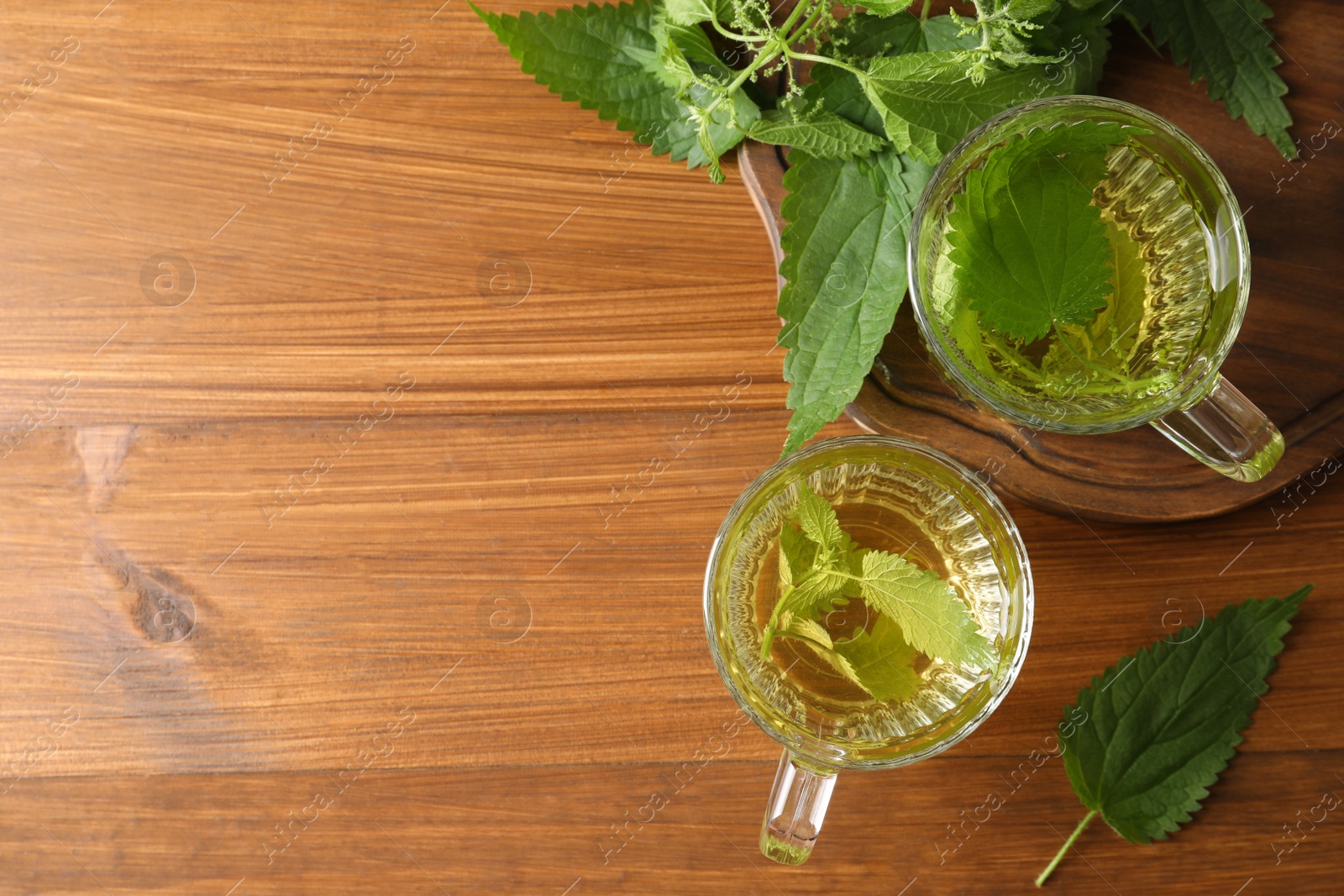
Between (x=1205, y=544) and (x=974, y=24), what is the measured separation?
0.52 metres

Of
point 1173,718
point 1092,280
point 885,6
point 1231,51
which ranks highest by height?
point 885,6

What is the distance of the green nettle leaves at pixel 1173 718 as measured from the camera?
847 millimetres

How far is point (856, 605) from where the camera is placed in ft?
2.67

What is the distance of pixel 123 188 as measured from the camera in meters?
0.92

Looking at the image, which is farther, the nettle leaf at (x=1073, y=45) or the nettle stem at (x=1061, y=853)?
the nettle stem at (x=1061, y=853)

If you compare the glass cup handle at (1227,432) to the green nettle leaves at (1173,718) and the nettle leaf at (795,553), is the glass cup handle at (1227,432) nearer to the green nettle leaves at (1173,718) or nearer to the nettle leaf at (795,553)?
the green nettle leaves at (1173,718)

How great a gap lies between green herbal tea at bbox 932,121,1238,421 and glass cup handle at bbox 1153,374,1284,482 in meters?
0.03

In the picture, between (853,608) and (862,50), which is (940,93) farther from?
(853,608)

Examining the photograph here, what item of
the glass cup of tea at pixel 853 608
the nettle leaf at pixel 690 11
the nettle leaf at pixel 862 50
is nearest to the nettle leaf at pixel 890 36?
the nettle leaf at pixel 862 50

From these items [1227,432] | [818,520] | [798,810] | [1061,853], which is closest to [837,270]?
[818,520]

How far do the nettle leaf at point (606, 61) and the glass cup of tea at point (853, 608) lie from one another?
33cm

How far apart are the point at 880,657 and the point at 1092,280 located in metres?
0.36

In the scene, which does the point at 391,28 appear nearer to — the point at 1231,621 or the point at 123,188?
the point at 123,188

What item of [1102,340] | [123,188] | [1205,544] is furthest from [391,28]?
[1205,544]
